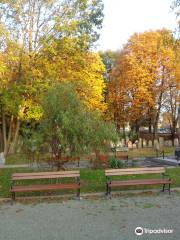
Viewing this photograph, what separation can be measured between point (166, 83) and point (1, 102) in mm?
18766

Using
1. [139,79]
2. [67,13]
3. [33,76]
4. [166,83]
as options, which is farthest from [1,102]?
[166,83]

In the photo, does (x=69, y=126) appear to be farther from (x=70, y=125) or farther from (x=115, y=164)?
(x=115, y=164)

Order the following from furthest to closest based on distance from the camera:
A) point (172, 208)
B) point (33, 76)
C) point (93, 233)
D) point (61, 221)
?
point (33, 76) → point (172, 208) → point (61, 221) → point (93, 233)

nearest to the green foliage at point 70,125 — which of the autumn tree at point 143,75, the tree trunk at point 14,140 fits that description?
the tree trunk at point 14,140

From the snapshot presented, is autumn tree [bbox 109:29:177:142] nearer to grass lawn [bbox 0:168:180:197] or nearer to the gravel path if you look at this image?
grass lawn [bbox 0:168:180:197]

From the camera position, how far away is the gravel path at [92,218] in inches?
272

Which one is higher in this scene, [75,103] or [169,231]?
[75,103]


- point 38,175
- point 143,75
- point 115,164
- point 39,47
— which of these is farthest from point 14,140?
point 38,175

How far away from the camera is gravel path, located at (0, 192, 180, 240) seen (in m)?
6.90

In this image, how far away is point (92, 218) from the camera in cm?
822

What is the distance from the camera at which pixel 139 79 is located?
119 ft

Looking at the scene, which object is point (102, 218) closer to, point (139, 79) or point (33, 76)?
point (33, 76)

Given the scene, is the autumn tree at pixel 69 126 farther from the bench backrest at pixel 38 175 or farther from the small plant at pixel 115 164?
the small plant at pixel 115 164

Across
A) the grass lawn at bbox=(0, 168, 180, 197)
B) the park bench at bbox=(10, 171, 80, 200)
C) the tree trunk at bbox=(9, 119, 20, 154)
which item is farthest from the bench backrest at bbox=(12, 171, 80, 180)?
the tree trunk at bbox=(9, 119, 20, 154)
